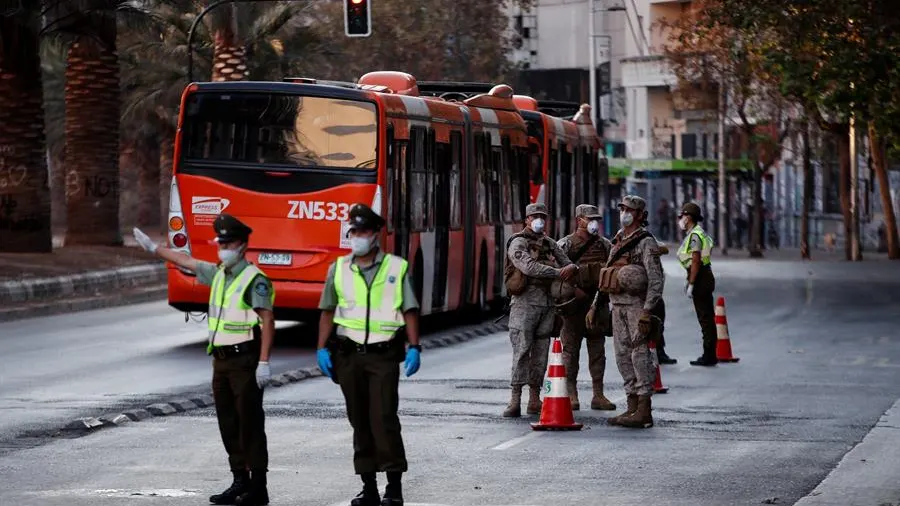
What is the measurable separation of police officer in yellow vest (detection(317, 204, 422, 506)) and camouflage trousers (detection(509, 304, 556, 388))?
5.01 metres

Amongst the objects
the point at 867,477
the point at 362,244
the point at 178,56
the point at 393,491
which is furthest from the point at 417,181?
the point at 178,56

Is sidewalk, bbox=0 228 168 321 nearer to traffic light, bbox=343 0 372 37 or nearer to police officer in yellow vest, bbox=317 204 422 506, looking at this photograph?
traffic light, bbox=343 0 372 37

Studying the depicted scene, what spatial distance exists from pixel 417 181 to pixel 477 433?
10.5 meters

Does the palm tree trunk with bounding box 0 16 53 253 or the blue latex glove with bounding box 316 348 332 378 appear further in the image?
the palm tree trunk with bounding box 0 16 53 253

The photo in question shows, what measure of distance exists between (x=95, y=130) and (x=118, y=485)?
30224 mm

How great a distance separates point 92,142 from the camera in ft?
137

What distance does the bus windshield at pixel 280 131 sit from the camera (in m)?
24.1

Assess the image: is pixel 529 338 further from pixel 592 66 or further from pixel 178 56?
pixel 592 66

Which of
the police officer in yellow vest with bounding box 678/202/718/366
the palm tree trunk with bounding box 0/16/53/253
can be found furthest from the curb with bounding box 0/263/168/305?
the police officer in yellow vest with bounding box 678/202/718/366

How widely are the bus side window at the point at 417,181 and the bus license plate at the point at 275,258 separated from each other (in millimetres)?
2268

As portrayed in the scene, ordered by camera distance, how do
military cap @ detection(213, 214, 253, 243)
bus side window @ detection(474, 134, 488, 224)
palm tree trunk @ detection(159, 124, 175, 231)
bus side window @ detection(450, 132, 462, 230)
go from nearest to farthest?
military cap @ detection(213, 214, 253, 243) → bus side window @ detection(450, 132, 462, 230) → bus side window @ detection(474, 134, 488, 224) → palm tree trunk @ detection(159, 124, 175, 231)

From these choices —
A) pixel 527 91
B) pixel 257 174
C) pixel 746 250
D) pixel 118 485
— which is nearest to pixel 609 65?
pixel 527 91

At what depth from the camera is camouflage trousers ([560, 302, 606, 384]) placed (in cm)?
1734

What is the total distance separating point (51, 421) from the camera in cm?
1616
